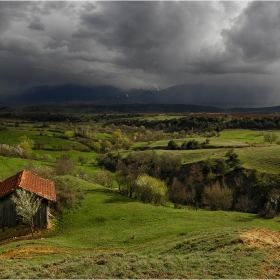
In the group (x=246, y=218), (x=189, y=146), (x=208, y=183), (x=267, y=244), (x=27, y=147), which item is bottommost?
(x=208, y=183)

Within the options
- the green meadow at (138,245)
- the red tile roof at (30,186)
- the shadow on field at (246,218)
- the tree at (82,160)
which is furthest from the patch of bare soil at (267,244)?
the tree at (82,160)

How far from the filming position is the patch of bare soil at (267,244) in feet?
63.5

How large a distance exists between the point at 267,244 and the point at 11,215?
109 feet

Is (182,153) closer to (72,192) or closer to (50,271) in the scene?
(72,192)

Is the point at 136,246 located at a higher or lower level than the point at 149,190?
lower

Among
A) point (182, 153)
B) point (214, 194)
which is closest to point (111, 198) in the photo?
point (214, 194)

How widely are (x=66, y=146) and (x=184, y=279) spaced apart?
13685cm

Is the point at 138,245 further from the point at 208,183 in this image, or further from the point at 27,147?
the point at 27,147

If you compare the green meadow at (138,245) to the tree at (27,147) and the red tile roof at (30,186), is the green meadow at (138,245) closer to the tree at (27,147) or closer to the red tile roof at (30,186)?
the red tile roof at (30,186)

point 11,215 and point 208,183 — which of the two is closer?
point 11,215

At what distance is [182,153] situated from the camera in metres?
114

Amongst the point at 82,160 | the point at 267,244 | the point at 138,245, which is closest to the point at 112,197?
the point at 138,245

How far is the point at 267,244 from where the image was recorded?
1017 inches

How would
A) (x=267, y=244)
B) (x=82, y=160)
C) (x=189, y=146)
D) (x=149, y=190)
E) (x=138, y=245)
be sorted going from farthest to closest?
Result: 1. (x=189, y=146)
2. (x=82, y=160)
3. (x=149, y=190)
4. (x=138, y=245)
5. (x=267, y=244)
